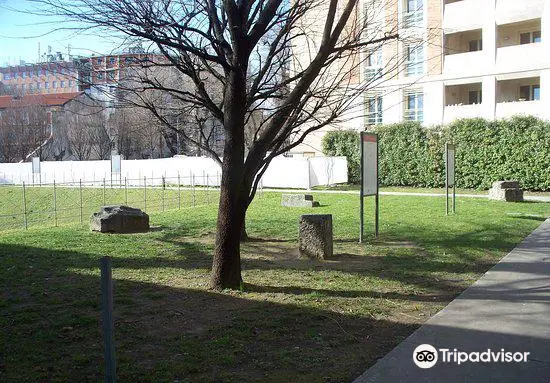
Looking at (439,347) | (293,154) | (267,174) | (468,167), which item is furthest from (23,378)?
(293,154)

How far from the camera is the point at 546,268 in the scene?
332 inches

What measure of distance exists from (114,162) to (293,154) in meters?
13.5

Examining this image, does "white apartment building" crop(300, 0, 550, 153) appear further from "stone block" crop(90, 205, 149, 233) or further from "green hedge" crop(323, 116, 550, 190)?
"stone block" crop(90, 205, 149, 233)

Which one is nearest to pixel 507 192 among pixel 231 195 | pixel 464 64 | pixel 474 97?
pixel 464 64

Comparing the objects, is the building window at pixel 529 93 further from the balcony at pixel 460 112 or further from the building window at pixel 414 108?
the building window at pixel 414 108

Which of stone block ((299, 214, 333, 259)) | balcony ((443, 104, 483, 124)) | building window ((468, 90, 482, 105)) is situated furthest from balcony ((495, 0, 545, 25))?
stone block ((299, 214, 333, 259))

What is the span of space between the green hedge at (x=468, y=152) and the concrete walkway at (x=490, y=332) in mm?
20434

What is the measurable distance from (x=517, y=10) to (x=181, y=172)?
2533cm

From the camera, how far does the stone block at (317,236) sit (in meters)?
9.54

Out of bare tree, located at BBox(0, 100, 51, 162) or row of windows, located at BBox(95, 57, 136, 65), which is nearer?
row of windows, located at BBox(95, 57, 136, 65)

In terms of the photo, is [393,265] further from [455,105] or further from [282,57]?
[455,105]

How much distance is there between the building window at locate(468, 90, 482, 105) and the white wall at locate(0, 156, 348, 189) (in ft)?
29.8

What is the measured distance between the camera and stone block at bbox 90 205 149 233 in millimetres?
13266

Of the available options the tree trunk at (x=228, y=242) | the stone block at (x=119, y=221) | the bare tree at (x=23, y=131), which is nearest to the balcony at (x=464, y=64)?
the stone block at (x=119, y=221)
